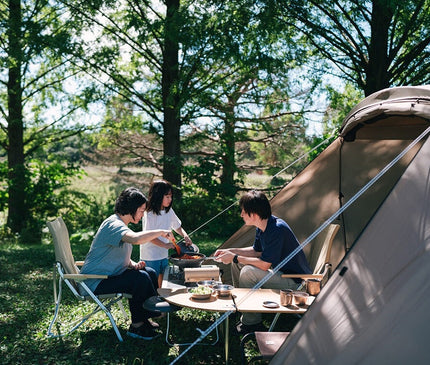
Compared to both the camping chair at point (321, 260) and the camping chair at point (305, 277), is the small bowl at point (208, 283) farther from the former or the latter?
the camping chair at point (321, 260)

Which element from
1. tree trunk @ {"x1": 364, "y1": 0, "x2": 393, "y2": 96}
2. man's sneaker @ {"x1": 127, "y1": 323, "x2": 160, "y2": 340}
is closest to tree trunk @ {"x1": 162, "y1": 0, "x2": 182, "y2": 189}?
tree trunk @ {"x1": 364, "y1": 0, "x2": 393, "y2": 96}

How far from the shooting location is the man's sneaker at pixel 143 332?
394 cm

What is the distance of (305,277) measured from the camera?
3.86 m

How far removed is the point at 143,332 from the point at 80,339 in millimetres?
562

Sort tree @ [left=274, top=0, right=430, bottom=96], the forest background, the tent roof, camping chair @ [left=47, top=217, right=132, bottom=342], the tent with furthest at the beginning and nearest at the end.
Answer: the forest background, tree @ [left=274, top=0, right=430, bottom=96], camping chair @ [left=47, top=217, right=132, bottom=342], the tent roof, the tent

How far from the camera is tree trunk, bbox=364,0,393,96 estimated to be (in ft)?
26.0

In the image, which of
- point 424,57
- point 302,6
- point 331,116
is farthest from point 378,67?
point 331,116

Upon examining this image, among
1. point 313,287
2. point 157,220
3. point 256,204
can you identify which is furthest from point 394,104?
point 157,220

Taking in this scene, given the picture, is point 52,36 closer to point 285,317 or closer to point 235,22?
point 235,22

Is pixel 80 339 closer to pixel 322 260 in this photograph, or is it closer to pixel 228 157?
pixel 322 260

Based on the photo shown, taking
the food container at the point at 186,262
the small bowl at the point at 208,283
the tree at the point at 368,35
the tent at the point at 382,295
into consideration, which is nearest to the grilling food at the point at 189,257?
the food container at the point at 186,262

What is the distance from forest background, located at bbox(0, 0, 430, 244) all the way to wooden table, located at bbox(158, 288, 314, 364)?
16.4ft

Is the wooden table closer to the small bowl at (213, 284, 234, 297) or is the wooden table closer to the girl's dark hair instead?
the small bowl at (213, 284, 234, 297)

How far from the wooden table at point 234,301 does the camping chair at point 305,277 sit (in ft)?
0.50
